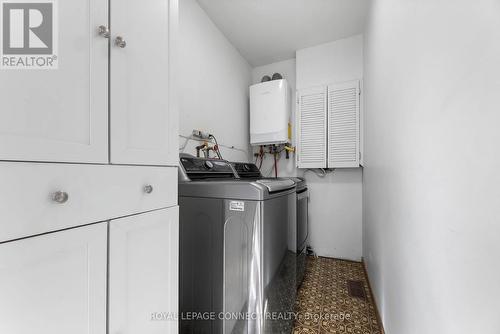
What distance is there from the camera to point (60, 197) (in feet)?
1.76

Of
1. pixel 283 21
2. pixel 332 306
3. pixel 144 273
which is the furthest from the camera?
pixel 283 21

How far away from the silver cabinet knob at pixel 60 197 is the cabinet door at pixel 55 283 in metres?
0.08

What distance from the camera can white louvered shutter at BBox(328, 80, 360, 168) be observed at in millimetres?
2475

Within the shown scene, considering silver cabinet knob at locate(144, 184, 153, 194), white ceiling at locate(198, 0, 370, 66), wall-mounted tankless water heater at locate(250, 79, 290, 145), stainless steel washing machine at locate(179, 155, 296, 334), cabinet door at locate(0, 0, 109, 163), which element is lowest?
stainless steel washing machine at locate(179, 155, 296, 334)

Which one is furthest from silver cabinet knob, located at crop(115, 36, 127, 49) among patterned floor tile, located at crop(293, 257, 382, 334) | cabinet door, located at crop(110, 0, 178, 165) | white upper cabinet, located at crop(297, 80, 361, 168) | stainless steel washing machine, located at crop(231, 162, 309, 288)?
white upper cabinet, located at crop(297, 80, 361, 168)

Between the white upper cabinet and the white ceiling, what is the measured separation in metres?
0.58

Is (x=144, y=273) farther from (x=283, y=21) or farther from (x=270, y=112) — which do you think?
(x=283, y=21)

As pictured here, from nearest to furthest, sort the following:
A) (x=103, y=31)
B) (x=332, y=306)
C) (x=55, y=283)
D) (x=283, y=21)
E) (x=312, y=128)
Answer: (x=55, y=283) → (x=103, y=31) → (x=332, y=306) → (x=283, y=21) → (x=312, y=128)

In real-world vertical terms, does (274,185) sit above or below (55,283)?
above

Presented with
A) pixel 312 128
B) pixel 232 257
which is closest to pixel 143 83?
pixel 232 257

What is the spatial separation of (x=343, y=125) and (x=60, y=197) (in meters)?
2.61

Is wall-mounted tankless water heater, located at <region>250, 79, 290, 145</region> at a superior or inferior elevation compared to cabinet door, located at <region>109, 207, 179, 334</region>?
superior

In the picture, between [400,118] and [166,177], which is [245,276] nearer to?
[166,177]

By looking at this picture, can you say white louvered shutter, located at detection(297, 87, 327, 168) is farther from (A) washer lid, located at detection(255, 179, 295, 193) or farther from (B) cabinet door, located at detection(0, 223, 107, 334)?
(B) cabinet door, located at detection(0, 223, 107, 334)
